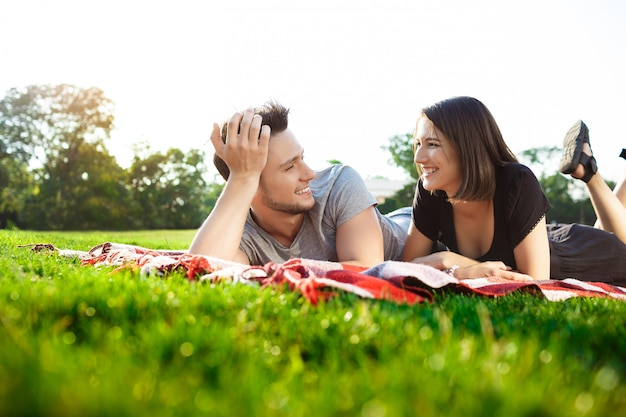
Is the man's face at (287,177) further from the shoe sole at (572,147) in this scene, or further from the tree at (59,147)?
the tree at (59,147)

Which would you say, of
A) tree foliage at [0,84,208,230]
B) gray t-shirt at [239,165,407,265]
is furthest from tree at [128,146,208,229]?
gray t-shirt at [239,165,407,265]

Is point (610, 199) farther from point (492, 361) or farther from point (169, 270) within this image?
point (492, 361)

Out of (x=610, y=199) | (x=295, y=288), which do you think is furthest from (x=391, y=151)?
(x=295, y=288)

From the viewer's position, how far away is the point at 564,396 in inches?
46.5

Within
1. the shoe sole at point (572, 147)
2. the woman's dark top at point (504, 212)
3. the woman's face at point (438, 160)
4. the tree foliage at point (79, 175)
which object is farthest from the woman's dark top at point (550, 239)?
the tree foliage at point (79, 175)

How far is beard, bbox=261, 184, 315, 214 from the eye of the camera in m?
4.30

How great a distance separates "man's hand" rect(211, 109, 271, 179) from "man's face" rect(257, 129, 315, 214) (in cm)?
20

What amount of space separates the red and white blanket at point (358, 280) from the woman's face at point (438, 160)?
1010 millimetres

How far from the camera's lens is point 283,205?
432 centimetres

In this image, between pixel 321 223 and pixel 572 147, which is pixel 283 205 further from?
pixel 572 147

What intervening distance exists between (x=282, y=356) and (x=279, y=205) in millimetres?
2765

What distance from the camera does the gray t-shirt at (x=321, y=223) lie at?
4371 millimetres

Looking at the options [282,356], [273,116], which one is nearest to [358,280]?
[282,356]

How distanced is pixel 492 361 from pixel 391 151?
47.8 m
